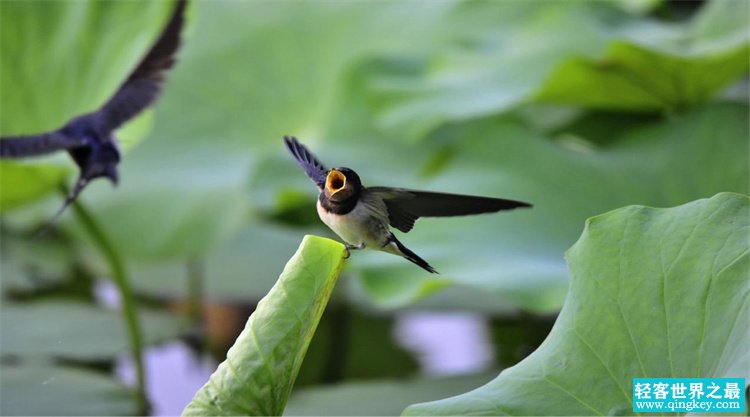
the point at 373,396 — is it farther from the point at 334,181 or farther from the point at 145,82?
the point at 334,181

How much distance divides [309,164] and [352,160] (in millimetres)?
1459

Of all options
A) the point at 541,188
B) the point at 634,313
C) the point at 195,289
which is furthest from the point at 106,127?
the point at 195,289

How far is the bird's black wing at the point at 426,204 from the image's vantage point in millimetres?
1229

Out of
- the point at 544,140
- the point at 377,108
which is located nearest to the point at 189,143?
the point at 377,108

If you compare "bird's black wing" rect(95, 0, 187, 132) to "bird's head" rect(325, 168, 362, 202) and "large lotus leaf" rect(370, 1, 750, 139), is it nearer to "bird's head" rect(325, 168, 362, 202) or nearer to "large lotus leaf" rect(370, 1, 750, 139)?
"large lotus leaf" rect(370, 1, 750, 139)

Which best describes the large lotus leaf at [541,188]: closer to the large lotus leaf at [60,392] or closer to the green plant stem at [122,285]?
the green plant stem at [122,285]

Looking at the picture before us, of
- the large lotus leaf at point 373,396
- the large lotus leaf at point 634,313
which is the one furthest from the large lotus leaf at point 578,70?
the large lotus leaf at point 634,313

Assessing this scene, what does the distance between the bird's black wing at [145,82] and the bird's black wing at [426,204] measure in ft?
2.96

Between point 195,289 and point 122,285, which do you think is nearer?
point 122,285

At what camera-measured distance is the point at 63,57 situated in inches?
92.4

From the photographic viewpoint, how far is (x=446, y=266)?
1979 millimetres

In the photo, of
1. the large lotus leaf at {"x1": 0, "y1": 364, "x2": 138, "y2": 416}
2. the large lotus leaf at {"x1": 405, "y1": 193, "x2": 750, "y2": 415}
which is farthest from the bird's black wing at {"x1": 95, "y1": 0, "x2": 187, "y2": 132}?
the large lotus leaf at {"x1": 405, "y1": 193, "x2": 750, "y2": 415}

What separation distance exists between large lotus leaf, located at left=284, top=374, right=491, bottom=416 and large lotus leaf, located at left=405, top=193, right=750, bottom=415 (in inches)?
35.8

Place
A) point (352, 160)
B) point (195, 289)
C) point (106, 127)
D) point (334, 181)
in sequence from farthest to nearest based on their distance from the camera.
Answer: point (195, 289) < point (352, 160) < point (106, 127) < point (334, 181)
